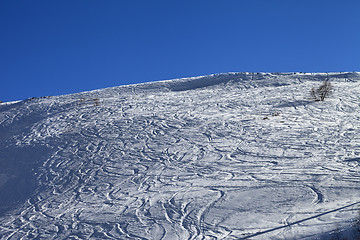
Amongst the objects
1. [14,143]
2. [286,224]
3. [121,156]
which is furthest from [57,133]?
[286,224]

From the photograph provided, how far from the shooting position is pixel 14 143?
546 inches

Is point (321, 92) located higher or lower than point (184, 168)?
higher

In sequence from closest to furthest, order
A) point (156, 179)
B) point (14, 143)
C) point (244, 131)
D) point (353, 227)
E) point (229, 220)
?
point (353, 227) → point (229, 220) → point (156, 179) → point (244, 131) → point (14, 143)

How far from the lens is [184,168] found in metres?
10.3

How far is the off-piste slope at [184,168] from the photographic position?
7.41 m

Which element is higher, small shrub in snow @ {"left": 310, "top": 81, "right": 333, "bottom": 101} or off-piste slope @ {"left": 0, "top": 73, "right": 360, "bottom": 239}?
small shrub in snow @ {"left": 310, "top": 81, "right": 333, "bottom": 101}

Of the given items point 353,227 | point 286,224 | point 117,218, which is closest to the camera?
point 353,227

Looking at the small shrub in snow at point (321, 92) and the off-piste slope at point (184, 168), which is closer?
the off-piste slope at point (184, 168)

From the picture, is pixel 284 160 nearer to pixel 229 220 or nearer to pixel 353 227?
pixel 229 220

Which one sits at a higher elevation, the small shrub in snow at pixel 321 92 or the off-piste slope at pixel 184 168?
the small shrub in snow at pixel 321 92

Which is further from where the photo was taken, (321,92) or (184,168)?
(321,92)

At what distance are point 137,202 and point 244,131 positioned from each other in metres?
5.27

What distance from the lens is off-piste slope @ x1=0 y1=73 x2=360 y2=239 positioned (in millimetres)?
7414

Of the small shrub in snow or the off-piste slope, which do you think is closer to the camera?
the off-piste slope
